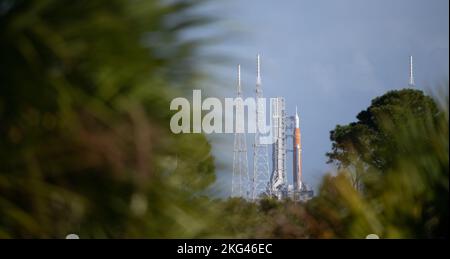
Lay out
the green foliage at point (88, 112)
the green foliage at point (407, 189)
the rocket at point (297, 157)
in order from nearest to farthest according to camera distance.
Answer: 1. the green foliage at point (88, 112)
2. the green foliage at point (407, 189)
3. the rocket at point (297, 157)

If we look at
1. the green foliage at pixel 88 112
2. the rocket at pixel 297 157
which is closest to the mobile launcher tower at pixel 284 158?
the rocket at pixel 297 157

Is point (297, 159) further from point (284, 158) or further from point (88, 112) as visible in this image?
point (88, 112)

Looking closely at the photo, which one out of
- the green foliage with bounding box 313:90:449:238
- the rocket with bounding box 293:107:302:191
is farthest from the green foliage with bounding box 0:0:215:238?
the rocket with bounding box 293:107:302:191

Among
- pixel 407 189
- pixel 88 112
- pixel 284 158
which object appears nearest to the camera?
pixel 88 112

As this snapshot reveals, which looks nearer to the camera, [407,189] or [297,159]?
[407,189]

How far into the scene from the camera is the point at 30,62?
107 centimetres

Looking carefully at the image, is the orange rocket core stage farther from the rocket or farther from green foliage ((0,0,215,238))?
green foliage ((0,0,215,238))

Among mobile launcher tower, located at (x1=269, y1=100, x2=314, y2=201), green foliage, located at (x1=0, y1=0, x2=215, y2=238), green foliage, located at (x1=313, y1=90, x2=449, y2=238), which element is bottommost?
green foliage, located at (x1=0, y1=0, x2=215, y2=238)

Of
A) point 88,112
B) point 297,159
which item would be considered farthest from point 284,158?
point 88,112

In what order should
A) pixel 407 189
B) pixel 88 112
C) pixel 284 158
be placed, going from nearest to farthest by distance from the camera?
pixel 88 112 < pixel 407 189 < pixel 284 158

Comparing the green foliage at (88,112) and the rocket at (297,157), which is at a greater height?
the rocket at (297,157)

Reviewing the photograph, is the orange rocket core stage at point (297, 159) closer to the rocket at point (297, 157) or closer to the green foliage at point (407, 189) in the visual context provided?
the rocket at point (297, 157)

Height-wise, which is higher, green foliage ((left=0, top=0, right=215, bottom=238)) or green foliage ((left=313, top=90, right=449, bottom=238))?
green foliage ((left=313, top=90, right=449, bottom=238))
